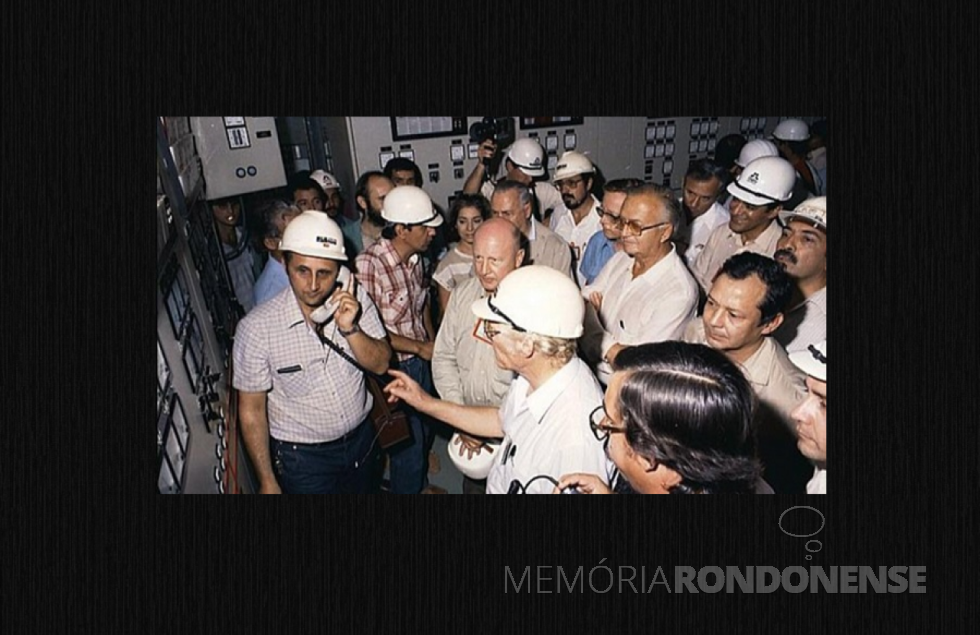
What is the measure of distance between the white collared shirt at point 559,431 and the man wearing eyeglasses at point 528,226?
1302 millimetres

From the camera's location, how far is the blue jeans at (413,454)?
257 cm

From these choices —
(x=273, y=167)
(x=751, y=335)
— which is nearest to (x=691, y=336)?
(x=751, y=335)

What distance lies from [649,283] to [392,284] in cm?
111

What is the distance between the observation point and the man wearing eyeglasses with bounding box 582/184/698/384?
2.16 meters

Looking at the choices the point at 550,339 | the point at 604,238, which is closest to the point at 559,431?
the point at 550,339

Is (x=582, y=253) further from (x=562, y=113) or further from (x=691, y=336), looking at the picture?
(x=562, y=113)

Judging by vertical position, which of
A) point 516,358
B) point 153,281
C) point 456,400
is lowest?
point 456,400

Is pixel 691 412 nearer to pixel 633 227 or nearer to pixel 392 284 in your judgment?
pixel 633 227

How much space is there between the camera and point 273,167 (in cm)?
274

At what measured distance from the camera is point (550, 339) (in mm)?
1505

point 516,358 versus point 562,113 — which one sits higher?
point 562,113

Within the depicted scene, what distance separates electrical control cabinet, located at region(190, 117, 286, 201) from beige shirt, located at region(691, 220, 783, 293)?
2143 mm

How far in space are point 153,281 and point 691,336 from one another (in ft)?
5.87

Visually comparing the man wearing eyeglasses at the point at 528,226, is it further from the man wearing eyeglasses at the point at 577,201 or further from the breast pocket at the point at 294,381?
the breast pocket at the point at 294,381
